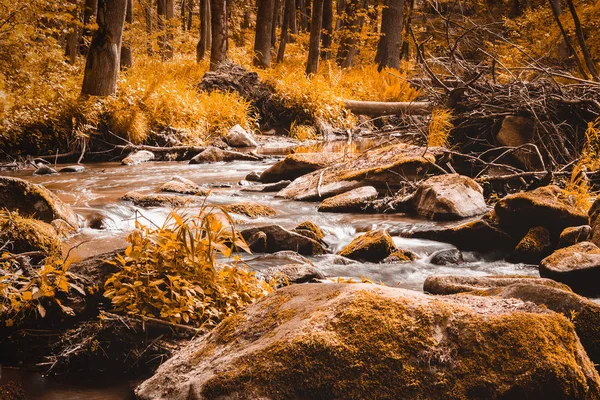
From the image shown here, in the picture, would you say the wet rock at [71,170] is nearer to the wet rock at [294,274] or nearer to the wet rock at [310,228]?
the wet rock at [310,228]

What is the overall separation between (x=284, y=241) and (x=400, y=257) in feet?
4.04

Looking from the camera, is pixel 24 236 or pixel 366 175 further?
pixel 366 175

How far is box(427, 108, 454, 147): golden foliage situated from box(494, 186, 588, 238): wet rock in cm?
297

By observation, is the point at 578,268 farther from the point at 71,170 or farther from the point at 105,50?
the point at 105,50

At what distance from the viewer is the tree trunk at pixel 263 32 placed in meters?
20.2

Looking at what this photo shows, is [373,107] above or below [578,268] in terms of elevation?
above

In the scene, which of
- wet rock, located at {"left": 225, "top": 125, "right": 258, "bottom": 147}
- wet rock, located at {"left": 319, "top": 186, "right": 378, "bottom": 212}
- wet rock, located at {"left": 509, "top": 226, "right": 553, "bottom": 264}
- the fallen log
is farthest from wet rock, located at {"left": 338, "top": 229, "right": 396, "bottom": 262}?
the fallen log

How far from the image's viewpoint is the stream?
17.2 ft

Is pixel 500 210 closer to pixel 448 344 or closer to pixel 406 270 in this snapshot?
pixel 406 270

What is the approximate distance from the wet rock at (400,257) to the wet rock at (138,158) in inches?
296

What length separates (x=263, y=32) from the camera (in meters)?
20.8

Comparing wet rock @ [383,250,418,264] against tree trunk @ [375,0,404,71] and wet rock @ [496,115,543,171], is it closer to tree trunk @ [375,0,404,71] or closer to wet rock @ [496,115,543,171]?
wet rock @ [496,115,543,171]

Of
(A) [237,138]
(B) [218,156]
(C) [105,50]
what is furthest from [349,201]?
(A) [237,138]

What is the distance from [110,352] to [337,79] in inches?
713
